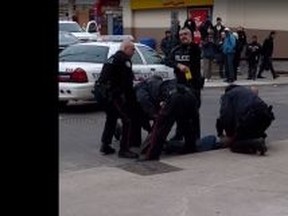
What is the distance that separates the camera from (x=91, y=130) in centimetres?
1179

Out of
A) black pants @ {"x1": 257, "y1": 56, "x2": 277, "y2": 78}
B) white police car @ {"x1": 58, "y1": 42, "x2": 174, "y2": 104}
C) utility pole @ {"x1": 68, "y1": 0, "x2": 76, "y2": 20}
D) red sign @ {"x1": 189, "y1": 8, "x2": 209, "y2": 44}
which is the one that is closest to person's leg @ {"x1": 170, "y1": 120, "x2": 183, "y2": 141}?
white police car @ {"x1": 58, "y1": 42, "x2": 174, "y2": 104}

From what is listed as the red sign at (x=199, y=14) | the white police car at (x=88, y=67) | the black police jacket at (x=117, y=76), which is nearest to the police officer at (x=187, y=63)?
the black police jacket at (x=117, y=76)

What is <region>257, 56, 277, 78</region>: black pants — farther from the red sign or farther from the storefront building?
the storefront building

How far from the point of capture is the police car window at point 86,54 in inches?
571

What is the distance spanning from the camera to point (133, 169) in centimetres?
817

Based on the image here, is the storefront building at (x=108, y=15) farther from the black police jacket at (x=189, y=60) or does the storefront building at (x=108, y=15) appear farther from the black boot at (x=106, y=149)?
the black boot at (x=106, y=149)

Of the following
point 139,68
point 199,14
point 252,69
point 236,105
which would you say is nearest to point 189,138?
point 236,105

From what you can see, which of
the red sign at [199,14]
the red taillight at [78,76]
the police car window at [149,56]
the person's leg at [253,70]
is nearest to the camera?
the red taillight at [78,76]

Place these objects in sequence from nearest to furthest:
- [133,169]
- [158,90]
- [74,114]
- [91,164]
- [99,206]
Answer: [99,206] → [133,169] → [91,164] → [158,90] → [74,114]

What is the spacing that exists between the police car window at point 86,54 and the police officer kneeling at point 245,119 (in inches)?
216

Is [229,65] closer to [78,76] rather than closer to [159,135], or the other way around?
[78,76]
